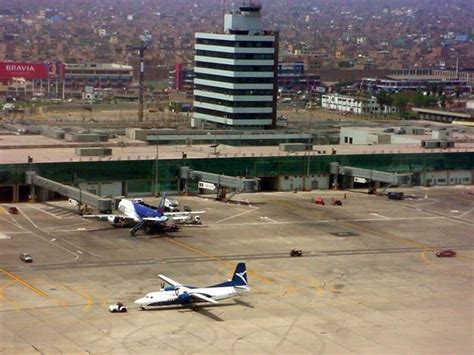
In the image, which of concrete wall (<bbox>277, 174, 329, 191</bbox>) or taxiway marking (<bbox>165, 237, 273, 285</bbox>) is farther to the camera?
concrete wall (<bbox>277, 174, 329, 191</bbox>)

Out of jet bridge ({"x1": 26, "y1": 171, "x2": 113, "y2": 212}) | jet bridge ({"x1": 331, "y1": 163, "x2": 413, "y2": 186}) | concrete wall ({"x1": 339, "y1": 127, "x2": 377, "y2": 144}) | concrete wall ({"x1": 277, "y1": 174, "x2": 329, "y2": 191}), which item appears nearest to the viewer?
jet bridge ({"x1": 26, "y1": 171, "x2": 113, "y2": 212})

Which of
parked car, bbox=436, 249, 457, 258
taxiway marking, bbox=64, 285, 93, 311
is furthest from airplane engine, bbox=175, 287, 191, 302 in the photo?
parked car, bbox=436, 249, 457, 258

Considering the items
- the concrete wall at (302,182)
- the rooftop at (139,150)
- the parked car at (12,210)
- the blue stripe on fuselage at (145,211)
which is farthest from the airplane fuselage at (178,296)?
the concrete wall at (302,182)

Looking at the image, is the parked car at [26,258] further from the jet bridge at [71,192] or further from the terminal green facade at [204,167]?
the terminal green facade at [204,167]

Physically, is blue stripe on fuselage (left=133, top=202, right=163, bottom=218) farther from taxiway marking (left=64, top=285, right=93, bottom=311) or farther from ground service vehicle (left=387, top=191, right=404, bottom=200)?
→ ground service vehicle (left=387, top=191, right=404, bottom=200)

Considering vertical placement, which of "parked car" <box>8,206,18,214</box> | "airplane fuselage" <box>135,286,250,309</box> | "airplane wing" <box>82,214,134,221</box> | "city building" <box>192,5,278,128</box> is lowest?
"airplane fuselage" <box>135,286,250,309</box>

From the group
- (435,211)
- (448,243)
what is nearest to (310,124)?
(435,211)

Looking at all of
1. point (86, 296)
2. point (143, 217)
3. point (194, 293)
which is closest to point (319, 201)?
point (143, 217)
